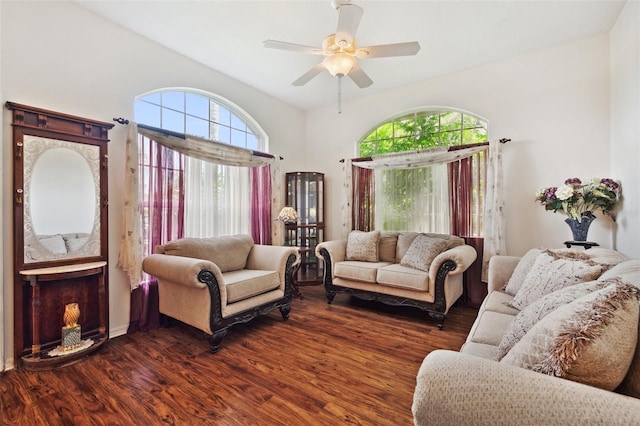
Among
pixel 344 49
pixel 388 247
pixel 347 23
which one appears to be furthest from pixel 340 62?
pixel 388 247

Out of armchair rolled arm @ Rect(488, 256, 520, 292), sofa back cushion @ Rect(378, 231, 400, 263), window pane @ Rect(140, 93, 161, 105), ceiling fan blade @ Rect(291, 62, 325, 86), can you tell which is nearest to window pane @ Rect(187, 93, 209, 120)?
window pane @ Rect(140, 93, 161, 105)

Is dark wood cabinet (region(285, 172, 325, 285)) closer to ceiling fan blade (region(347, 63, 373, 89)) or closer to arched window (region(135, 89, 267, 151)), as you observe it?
arched window (region(135, 89, 267, 151))

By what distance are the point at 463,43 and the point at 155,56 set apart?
3346mm

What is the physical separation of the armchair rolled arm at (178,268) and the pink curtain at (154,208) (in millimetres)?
288

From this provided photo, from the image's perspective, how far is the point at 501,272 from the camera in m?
2.51

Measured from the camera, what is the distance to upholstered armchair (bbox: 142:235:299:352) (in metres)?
2.39

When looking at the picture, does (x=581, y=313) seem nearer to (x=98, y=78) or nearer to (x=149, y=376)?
(x=149, y=376)

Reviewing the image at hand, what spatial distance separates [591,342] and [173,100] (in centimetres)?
394

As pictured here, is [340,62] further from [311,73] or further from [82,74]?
[82,74]

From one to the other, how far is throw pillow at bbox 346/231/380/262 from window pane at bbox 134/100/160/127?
2796mm

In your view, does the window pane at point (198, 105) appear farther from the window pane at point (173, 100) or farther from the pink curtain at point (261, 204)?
the pink curtain at point (261, 204)

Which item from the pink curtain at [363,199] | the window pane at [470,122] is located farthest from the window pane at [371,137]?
the window pane at [470,122]

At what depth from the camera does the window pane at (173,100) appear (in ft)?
10.6

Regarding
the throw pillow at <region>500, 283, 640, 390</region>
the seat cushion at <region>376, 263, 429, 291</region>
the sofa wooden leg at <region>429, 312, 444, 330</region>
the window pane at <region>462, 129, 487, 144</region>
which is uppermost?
the window pane at <region>462, 129, 487, 144</region>
